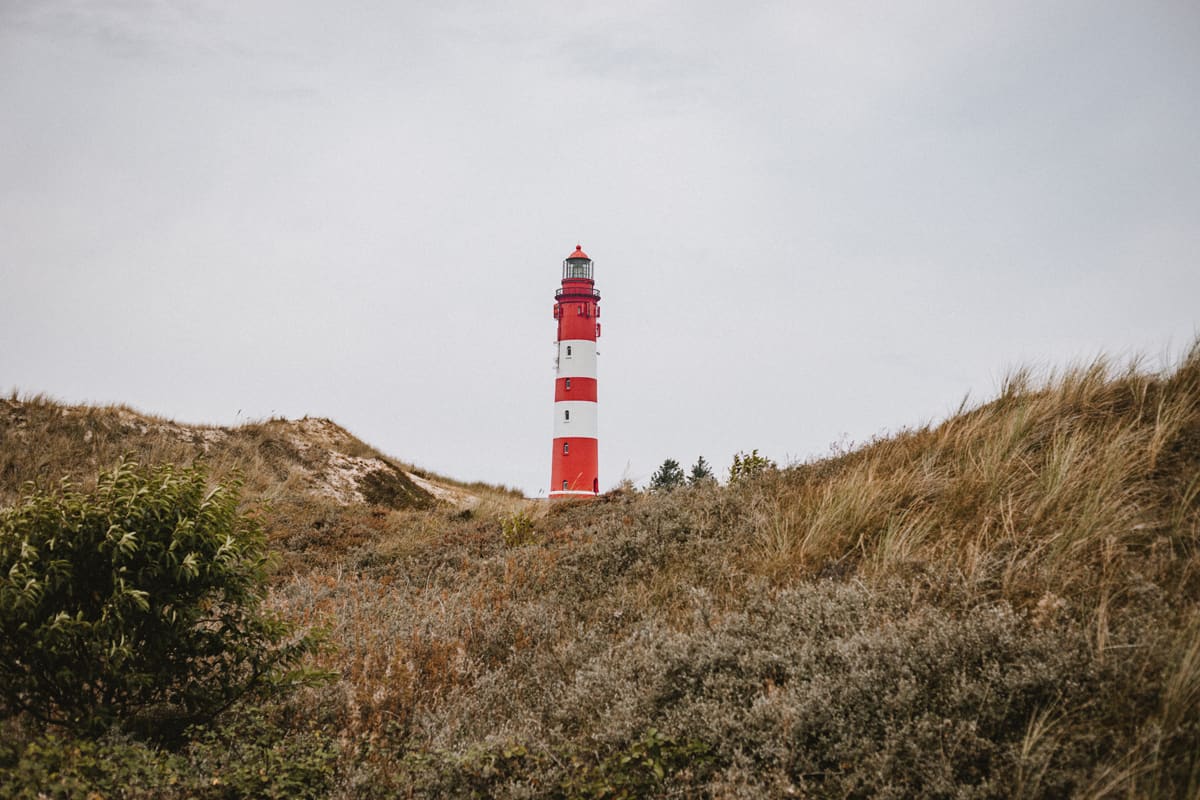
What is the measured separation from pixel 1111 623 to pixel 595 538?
6.40 metres

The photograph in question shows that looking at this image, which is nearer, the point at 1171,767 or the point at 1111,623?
the point at 1171,767

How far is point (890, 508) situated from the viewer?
23.3 ft

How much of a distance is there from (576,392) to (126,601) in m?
26.1

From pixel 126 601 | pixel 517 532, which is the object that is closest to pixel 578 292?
pixel 517 532

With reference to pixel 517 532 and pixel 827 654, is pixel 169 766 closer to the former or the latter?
pixel 827 654

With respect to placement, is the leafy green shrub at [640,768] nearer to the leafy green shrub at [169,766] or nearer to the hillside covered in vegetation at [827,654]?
the hillside covered in vegetation at [827,654]

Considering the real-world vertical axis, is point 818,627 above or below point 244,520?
below

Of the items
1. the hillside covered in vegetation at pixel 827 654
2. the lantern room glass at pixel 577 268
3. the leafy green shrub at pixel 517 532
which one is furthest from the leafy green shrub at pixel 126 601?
the lantern room glass at pixel 577 268

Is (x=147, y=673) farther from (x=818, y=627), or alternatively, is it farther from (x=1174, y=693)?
(x=1174, y=693)

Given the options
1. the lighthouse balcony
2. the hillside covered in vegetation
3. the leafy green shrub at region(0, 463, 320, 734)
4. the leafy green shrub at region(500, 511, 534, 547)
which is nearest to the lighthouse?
the lighthouse balcony

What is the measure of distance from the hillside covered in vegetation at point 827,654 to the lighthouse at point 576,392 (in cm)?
2139

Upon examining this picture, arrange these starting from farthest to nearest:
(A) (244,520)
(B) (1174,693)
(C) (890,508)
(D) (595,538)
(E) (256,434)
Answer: (E) (256,434)
(D) (595,538)
(C) (890,508)
(A) (244,520)
(B) (1174,693)

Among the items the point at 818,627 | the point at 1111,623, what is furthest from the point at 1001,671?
the point at 818,627

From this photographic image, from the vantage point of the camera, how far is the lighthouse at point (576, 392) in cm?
3066
